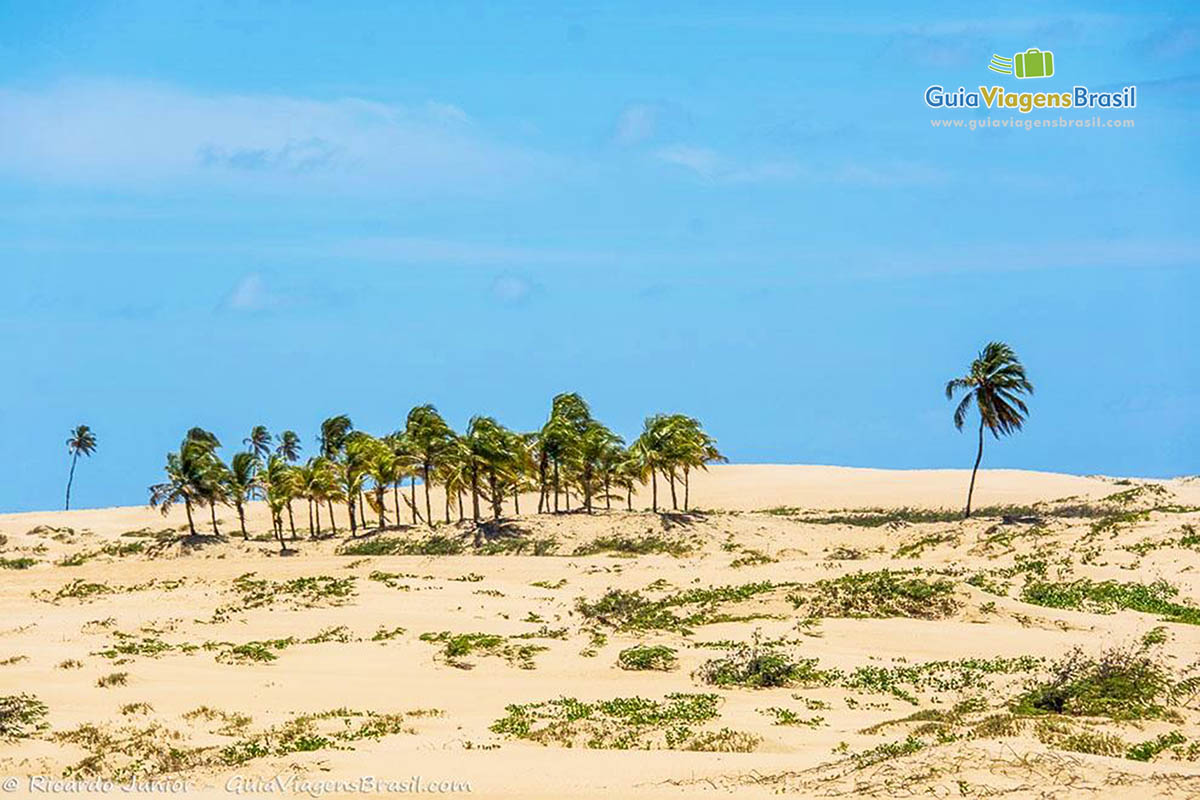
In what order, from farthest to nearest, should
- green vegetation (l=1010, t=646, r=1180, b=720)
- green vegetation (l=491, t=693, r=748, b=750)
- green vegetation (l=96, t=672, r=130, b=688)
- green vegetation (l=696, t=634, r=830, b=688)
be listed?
1. green vegetation (l=96, t=672, r=130, b=688)
2. green vegetation (l=696, t=634, r=830, b=688)
3. green vegetation (l=1010, t=646, r=1180, b=720)
4. green vegetation (l=491, t=693, r=748, b=750)

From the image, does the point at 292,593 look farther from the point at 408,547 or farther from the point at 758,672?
the point at 758,672

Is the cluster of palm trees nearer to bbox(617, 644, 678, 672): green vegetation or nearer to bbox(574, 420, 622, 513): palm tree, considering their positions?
bbox(574, 420, 622, 513): palm tree

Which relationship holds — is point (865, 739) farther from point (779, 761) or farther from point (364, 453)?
point (364, 453)

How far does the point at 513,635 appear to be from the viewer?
3131cm

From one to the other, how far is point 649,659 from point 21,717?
1213 centimetres

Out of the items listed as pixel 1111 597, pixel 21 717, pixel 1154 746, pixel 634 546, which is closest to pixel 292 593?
pixel 634 546

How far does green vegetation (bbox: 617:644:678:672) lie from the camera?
85.1 feet

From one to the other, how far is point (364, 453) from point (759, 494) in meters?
36.8

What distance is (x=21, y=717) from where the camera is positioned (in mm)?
20922

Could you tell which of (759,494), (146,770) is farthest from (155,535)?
(146,770)

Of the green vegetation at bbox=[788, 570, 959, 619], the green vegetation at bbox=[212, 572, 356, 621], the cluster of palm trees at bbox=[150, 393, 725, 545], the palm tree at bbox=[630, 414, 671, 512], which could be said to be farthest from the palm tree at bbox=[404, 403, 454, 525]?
the green vegetation at bbox=[788, 570, 959, 619]

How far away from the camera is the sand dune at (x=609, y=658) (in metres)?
16.4

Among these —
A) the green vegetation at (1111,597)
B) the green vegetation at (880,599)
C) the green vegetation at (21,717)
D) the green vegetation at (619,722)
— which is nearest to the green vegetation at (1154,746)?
the green vegetation at (619,722)

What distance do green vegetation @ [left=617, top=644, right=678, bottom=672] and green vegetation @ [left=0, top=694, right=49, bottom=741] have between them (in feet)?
37.2
